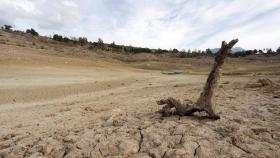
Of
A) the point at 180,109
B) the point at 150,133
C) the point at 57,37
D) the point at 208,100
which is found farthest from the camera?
the point at 57,37

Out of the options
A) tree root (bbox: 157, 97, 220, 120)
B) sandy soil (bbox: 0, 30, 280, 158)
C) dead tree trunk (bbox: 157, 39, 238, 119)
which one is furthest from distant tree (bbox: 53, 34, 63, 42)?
dead tree trunk (bbox: 157, 39, 238, 119)

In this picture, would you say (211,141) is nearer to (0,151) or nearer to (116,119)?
(116,119)

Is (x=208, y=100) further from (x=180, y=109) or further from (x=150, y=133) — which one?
(x=150, y=133)

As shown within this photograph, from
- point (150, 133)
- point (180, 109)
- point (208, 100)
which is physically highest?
point (208, 100)

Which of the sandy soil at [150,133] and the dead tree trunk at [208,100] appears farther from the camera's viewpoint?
Result: the dead tree trunk at [208,100]

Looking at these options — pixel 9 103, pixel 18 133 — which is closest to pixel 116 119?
pixel 18 133

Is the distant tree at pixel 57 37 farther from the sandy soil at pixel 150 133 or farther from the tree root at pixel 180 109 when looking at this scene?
the tree root at pixel 180 109

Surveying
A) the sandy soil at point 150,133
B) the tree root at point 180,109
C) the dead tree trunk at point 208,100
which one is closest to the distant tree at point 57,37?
the sandy soil at point 150,133

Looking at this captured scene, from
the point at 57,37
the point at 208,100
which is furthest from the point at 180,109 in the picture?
the point at 57,37

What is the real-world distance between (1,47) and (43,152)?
23.4 metres

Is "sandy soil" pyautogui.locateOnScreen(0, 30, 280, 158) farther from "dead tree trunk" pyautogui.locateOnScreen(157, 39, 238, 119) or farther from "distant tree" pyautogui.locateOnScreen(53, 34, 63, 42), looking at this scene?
"distant tree" pyautogui.locateOnScreen(53, 34, 63, 42)

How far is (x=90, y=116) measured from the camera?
6.50 metres

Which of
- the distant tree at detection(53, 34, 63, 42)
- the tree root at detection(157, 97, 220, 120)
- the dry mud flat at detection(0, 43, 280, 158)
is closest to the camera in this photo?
the dry mud flat at detection(0, 43, 280, 158)

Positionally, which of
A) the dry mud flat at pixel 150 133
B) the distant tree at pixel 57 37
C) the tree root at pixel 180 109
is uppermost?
the distant tree at pixel 57 37
